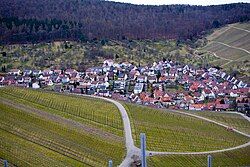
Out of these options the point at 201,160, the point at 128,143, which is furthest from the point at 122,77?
the point at 201,160

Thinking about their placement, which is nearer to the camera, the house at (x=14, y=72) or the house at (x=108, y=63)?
the house at (x=14, y=72)

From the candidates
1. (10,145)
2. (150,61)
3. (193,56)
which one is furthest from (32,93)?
(193,56)

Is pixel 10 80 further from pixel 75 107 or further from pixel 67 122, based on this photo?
pixel 67 122

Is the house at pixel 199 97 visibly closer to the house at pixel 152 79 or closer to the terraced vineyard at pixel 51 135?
the house at pixel 152 79

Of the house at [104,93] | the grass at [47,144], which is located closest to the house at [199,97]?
the house at [104,93]

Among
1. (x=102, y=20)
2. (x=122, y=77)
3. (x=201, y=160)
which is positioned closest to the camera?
(x=201, y=160)
